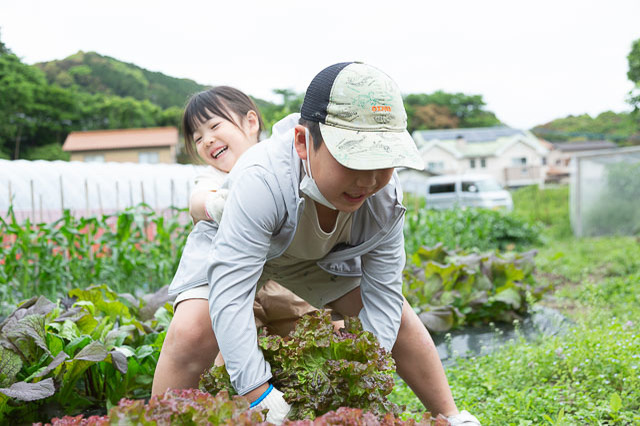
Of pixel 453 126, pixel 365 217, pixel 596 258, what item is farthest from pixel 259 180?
pixel 453 126

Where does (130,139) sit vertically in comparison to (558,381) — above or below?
above

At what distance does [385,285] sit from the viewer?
168 centimetres

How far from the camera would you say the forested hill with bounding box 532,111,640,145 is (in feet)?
160

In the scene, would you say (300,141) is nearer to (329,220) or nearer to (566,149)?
(329,220)

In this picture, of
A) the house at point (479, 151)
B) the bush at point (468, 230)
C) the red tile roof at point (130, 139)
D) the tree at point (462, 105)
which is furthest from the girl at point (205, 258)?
the tree at point (462, 105)

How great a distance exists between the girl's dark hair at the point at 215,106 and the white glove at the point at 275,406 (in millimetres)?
1236

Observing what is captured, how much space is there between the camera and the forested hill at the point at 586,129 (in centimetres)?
4881

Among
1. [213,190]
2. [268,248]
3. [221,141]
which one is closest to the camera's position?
[268,248]

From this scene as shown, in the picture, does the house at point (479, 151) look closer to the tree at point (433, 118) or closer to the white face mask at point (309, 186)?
the tree at point (433, 118)

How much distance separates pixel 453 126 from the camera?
2074 inches

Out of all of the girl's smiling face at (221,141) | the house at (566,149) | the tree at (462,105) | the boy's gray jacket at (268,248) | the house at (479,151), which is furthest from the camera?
the tree at (462,105)

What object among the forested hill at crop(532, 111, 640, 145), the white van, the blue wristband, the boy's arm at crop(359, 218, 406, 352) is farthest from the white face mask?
the forested hill at crop(532, 111, 640, 145)

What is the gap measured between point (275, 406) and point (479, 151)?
158 ft

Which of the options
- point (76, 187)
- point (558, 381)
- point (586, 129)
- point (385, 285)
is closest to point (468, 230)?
point (76, 187)
